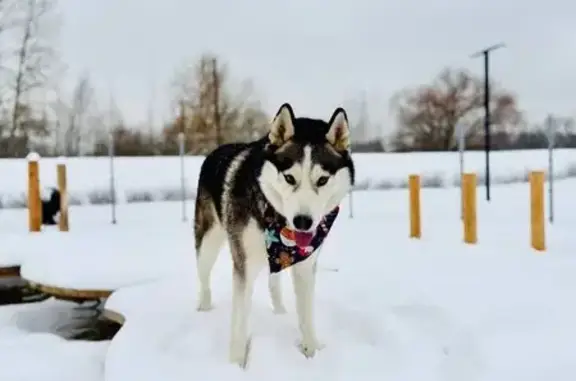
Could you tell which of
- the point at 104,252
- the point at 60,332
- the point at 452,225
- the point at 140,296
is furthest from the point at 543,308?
the point at 452,225

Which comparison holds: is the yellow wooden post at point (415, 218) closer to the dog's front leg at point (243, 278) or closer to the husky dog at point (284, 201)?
the husky dog at point (284, 201)

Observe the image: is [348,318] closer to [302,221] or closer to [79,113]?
[302,221]

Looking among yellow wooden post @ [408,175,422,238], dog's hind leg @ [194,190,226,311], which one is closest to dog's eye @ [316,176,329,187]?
dog's hind leg @ [194,190,226,311]

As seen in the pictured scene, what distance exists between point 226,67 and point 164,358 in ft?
81.2

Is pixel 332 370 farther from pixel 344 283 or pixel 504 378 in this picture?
pixel 344 283

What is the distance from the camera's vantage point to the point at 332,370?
3168 millimetres

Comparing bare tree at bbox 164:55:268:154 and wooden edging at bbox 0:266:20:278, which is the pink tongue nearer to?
wooden edging at bbox 0:266:20:278

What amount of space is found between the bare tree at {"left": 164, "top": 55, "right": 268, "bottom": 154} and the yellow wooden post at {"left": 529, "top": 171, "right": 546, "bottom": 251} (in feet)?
60.8

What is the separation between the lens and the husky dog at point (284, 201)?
2830 mm

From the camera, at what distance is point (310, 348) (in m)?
3.32

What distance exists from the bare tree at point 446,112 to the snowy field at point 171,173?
11803 millimetres

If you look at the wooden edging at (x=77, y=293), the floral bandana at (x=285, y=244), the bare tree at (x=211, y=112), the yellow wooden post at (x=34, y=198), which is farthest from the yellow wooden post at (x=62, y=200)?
the bare tree at (x=211, y=112)

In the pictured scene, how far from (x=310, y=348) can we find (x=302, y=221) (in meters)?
0.89

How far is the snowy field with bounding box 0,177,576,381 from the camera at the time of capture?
3164 millimetres
